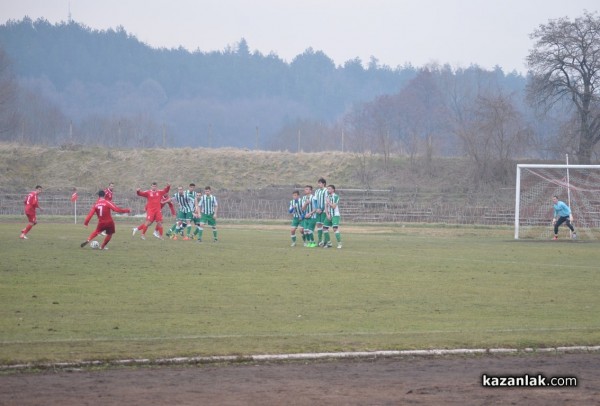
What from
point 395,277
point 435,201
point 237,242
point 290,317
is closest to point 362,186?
point 435,201

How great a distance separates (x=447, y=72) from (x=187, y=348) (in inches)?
5713

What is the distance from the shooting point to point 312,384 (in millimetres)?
10094

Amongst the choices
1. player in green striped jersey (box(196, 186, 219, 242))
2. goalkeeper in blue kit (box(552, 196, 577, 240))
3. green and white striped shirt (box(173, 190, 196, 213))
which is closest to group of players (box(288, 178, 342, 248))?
player in green striped jersey (box(196, 186, 219, 242))

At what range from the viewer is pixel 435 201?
62.1 meters

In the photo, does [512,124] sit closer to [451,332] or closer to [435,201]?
[435,201]

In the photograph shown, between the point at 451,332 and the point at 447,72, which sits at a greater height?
the point at 447,72

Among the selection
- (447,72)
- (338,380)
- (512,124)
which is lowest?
(338,380)

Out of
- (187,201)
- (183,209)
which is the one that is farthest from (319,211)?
(183,209)

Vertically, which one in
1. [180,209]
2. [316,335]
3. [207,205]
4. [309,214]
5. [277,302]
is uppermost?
[207,205]

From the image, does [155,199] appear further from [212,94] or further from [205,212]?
[212,94]

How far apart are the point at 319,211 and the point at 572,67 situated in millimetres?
37521

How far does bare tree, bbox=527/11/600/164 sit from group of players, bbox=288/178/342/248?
3416 cm

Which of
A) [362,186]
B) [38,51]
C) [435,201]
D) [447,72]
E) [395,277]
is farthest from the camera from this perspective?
[38,51]

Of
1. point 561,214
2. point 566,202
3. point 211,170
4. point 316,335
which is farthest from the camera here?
point 211,170
